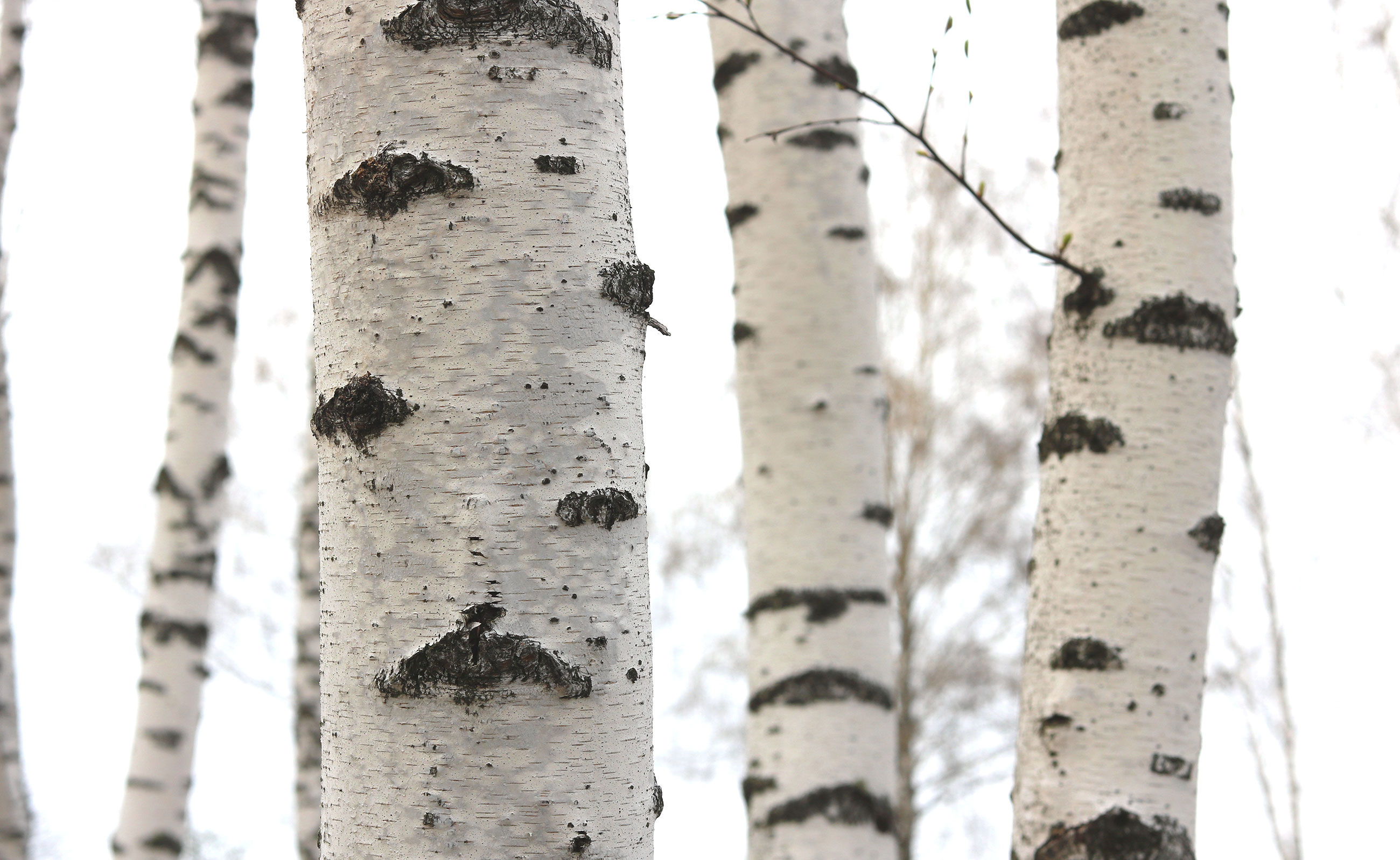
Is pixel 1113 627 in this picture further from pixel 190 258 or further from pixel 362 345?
pixel 190 258

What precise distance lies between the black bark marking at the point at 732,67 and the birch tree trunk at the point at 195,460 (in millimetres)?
2363

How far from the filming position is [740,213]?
8.55 ft

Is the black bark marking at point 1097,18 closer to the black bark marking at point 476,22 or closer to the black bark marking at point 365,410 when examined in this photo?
the black bark marking at point 476,22

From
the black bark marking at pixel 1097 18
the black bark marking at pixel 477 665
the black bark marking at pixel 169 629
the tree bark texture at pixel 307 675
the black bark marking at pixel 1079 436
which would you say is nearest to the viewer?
the black bark marking at pixel 477 665

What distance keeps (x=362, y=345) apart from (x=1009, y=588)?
9649mm

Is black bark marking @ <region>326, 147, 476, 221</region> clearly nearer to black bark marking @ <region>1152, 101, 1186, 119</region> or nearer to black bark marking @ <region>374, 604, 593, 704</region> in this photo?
black bark marking @ <region>374, 604, 593, 704</region>

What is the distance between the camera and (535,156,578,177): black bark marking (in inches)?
32.8

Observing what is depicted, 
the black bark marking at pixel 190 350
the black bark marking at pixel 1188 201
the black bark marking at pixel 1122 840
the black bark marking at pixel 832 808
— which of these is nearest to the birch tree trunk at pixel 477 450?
the black bark marking at pixel 1122 840

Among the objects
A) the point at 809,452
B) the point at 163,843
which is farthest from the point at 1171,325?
the point at 163,843

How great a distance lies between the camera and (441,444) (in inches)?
31.3

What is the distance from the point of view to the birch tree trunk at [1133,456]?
1441mm

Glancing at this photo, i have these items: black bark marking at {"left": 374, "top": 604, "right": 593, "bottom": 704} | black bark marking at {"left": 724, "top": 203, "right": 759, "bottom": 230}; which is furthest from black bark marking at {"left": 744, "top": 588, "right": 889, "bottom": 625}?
black bark marking at {"left": 374, "top": 604, "right": 593, "bottom": 704}

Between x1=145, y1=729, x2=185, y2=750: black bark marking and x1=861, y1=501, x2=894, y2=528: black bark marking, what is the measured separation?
285cm

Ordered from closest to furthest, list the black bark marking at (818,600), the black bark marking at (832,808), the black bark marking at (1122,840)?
the black bark marking at (1122,840), the black bark marking at (832,808), the black bark marking at (818,600)
